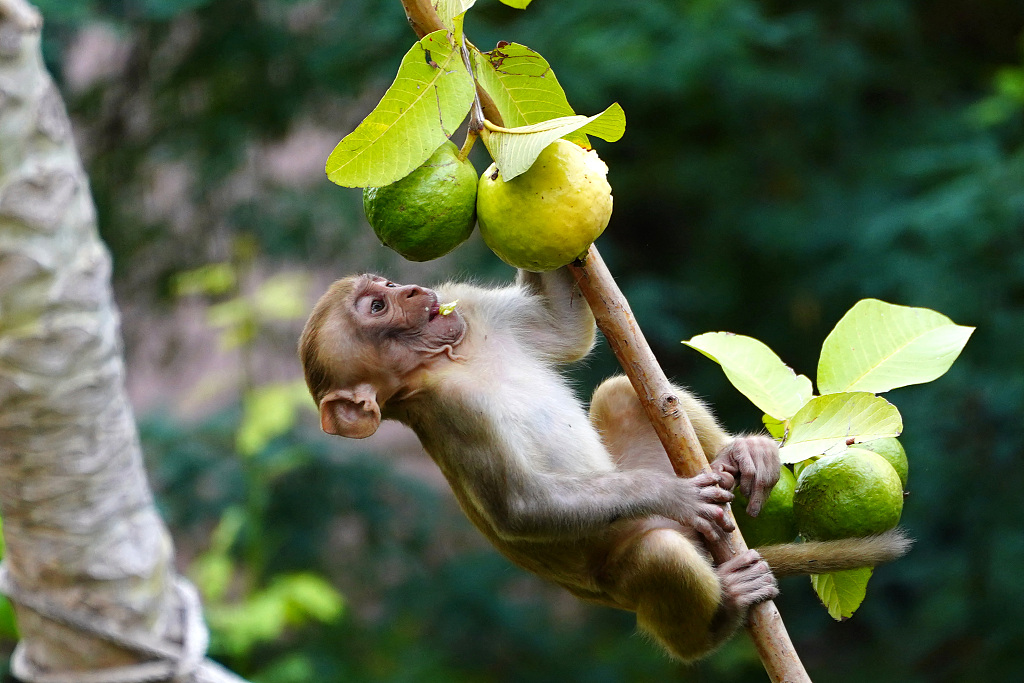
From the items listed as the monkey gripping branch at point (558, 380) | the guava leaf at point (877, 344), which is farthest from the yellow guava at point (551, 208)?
the guava leaf at point (877, 344)

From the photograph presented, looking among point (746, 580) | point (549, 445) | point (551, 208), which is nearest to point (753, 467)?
point (746, 580)

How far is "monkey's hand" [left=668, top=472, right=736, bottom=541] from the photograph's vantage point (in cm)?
215

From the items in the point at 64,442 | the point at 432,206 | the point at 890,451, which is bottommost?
the point at 64,442

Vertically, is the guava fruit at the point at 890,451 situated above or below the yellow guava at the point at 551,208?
below

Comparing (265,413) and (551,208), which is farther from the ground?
(551,208)

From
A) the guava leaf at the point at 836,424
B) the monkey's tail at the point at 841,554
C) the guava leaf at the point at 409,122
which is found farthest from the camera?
the monkey's tail at the point at 841,554

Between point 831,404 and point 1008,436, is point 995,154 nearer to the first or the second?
point 1008,436

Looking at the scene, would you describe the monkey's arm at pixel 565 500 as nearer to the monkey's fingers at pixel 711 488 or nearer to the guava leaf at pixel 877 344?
the monkey's fingers at pixel 711 488

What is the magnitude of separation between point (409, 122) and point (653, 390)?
71cm

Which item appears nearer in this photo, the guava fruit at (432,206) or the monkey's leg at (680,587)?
the guava fruit at (432,206)

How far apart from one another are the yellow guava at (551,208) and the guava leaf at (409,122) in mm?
138

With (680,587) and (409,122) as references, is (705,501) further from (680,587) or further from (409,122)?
(409,122)

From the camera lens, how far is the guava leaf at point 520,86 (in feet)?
5.80

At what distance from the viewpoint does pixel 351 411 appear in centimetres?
271
